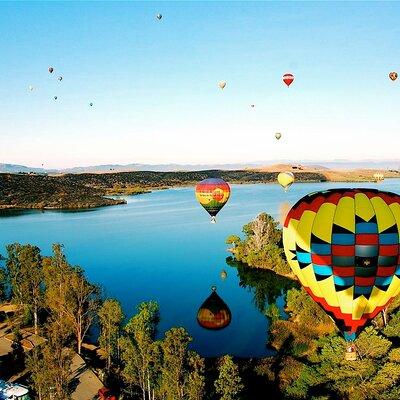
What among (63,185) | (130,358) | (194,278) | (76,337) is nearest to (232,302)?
(194,278)

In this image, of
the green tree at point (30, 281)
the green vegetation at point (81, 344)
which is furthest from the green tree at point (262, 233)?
the green tree at point (30, 281)

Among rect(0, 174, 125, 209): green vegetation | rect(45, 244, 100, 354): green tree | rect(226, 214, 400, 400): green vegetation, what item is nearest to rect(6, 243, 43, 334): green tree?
rect(45, 244, 100, 354): green tree

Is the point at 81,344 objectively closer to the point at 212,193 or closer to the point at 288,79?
the point at 212,193

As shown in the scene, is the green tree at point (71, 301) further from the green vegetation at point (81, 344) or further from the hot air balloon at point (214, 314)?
the hot air balloon at point (214, 314)

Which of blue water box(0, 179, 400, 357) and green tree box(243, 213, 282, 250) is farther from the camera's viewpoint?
green tree box(243, 213, 282, 250)

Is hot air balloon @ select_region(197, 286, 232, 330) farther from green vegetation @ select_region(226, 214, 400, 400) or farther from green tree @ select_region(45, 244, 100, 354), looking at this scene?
green tree @ select_region(45, 244, 100, 354)

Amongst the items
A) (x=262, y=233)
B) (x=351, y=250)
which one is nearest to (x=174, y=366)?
(x=351, y=250)

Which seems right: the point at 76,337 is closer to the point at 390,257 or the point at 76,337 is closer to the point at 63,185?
the point at 390,257
